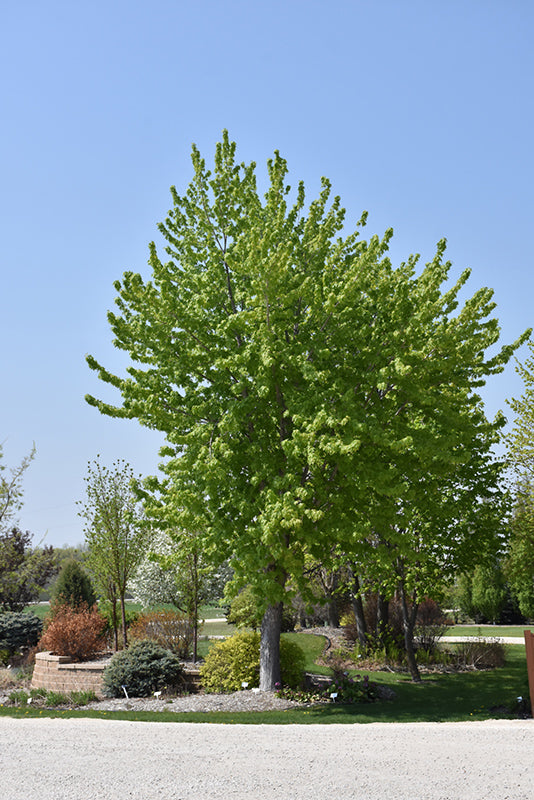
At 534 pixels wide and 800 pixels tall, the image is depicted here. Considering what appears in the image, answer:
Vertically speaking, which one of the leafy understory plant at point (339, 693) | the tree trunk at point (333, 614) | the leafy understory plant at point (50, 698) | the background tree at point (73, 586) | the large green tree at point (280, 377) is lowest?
the leafy understory plant at point (50, 698)

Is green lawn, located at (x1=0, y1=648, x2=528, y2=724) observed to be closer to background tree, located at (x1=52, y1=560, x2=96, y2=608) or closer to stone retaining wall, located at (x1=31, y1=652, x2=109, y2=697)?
stone retaining wall, located at (x1=31, y1=652, x2=109, y2=697)

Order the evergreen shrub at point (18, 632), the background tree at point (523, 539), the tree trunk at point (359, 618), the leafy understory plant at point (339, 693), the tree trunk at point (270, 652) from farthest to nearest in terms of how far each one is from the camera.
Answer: the evergreen shrub at point (18, 632) → the background tree at point (523, 539) → the tree trunk at point (359, 618) → the tree trunk at point (270, 652) → the leafy understory plant at point (339, 693)

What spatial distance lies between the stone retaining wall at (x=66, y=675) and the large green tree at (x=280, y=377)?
4.65 metres

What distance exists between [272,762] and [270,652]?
658 cm

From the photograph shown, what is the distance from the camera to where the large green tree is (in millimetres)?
13055

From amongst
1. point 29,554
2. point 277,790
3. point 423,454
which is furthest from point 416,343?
point 29,554

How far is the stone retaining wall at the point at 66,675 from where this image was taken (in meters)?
16.5

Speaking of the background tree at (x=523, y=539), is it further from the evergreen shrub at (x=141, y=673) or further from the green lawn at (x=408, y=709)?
the evergreen shrub at (x=141, y=673)

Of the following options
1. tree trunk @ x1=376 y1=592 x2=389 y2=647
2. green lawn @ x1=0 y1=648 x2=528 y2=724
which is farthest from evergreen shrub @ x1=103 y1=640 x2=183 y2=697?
tree trunk @ x1=376 y1=592 x2=389 y2=647

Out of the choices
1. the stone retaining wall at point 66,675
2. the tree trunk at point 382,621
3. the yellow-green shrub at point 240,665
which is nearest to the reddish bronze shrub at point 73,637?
the stone retaining wall at point 66,675

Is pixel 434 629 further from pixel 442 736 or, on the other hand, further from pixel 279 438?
pixel 442 736

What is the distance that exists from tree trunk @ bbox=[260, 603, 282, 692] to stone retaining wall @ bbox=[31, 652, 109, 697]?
439 centimetres

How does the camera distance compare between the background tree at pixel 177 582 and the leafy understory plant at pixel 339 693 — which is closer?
the leafy understory plant at pixel 339 693

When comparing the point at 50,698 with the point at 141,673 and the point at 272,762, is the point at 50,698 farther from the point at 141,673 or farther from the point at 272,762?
the point at 272,762
